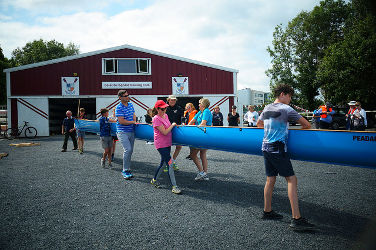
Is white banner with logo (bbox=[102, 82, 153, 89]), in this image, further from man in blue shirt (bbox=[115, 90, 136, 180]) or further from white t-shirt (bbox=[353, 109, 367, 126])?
white t-shirt (bbox=[353, 109, 367, 126])

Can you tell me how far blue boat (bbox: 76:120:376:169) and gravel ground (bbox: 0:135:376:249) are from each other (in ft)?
2.71

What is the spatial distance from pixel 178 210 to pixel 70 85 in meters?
17.0

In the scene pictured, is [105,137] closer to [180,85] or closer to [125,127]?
[125,127]

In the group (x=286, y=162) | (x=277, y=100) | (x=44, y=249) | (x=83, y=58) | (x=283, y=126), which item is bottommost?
(x=44, y=249)

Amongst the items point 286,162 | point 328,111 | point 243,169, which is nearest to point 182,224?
point 286,162

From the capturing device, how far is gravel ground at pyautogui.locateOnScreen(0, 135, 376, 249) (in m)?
2.91

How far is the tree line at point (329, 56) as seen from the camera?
23.5m

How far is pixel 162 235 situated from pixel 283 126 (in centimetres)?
197

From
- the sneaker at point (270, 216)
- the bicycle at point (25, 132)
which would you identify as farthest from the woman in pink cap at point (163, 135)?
the bicycle at point (25, 132)

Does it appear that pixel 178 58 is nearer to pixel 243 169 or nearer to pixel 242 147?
pixel 243 169

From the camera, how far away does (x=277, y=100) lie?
133 inches

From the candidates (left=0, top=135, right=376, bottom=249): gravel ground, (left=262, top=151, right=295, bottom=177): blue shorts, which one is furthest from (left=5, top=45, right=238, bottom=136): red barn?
(left=262, top=151, right=295, bottom=177): blue shorts

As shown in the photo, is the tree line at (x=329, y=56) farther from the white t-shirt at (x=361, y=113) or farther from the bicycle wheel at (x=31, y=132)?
the bicycle wheel at (x=31, y=132)

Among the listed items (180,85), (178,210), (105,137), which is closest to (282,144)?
(178,210)
